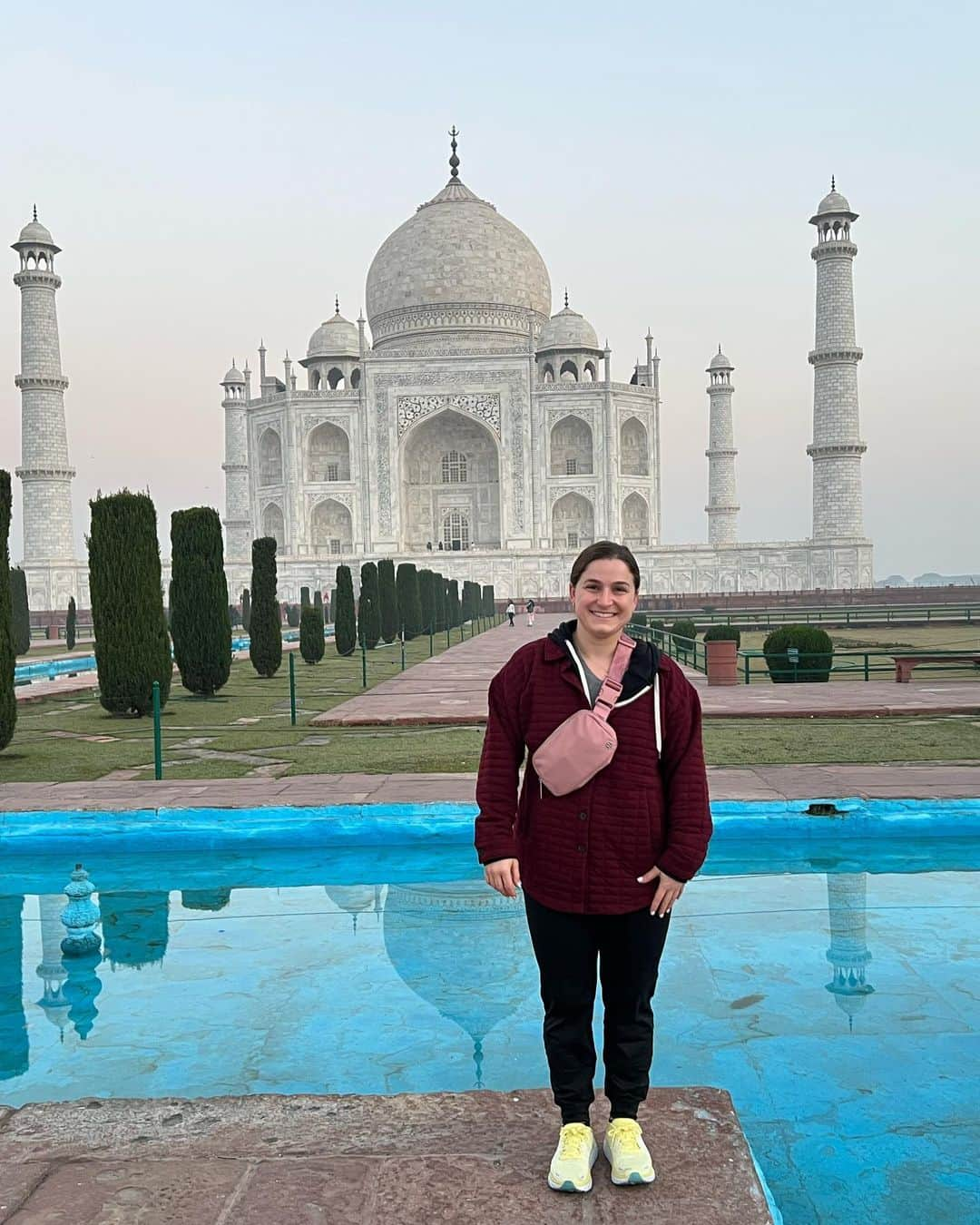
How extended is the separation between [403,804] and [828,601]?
→ 101 ft

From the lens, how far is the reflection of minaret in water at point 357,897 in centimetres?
440

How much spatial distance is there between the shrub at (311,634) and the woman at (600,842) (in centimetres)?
1404

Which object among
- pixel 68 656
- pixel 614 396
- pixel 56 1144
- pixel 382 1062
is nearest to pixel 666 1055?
pixel 382 1062

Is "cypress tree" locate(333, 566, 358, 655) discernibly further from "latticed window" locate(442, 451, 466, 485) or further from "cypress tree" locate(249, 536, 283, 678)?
"latticed window" locate(442, 451, 466, 485)

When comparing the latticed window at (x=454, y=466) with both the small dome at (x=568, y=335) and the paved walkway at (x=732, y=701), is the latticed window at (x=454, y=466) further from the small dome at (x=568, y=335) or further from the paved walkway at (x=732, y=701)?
the paved walkway at (x=732, y=701)

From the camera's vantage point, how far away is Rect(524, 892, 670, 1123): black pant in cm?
205

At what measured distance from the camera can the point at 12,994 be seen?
3.53 metres

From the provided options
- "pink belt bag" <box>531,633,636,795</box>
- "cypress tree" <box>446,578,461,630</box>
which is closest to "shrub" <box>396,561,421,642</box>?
"cypress tree" <box>446,578,461,630</box>

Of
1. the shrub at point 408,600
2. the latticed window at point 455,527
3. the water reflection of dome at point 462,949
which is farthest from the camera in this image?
the latticed window at point 455,527

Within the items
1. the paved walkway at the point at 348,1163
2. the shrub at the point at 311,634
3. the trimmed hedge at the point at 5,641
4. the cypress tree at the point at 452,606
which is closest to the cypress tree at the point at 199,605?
the shrub at the point at 311,634

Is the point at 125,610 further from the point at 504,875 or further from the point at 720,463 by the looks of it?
the point at 720,463

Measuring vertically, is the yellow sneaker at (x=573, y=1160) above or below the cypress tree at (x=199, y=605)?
below

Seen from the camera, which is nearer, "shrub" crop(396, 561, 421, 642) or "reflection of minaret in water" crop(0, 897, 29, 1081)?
"reflection of minaret in water" crop(0, 897, 29, 1081)

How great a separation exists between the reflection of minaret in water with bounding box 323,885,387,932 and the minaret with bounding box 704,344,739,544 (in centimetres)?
4026
